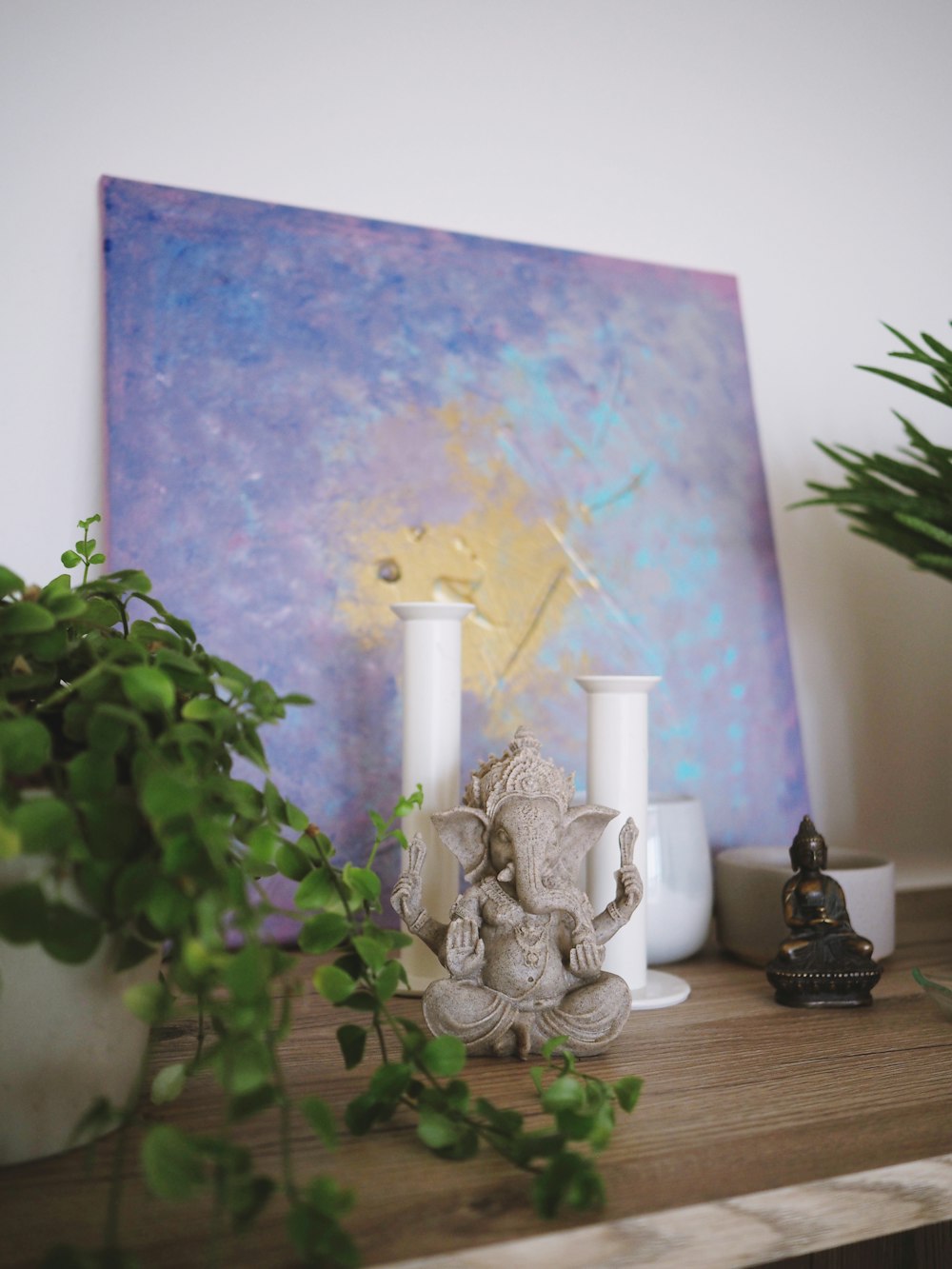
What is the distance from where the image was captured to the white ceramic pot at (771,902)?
0.86 m

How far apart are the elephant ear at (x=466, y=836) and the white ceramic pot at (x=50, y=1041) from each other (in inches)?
9.6

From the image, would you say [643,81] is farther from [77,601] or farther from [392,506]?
[77,601]

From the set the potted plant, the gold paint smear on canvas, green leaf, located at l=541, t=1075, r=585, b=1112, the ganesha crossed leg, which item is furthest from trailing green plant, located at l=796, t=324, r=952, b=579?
green leaf, located at l=541, t=1075, r=585, b=1112

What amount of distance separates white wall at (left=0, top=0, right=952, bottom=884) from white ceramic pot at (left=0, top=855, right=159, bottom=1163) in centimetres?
48

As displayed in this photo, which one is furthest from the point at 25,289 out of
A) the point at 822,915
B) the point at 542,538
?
the point at 822,915

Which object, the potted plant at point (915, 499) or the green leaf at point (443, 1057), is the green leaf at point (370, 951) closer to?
the green leaf at point (443, 1057)

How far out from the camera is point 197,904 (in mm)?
401

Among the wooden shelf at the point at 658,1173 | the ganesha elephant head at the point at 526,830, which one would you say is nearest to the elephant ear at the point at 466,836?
the ganesha elephant head at the point at 526,830

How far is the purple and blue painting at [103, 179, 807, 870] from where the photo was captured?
0.88m

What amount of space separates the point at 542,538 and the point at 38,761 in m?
0.64

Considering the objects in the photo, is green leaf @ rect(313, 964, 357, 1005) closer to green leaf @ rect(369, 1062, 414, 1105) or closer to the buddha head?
green leaf @ rect(369, 1062, 414, 1105)

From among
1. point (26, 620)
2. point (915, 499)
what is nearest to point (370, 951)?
point (26, 620)

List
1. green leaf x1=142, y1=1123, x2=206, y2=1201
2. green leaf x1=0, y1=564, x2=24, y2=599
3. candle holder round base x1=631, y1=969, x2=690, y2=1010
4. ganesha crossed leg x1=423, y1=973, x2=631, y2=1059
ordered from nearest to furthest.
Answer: green leaf x1=142, y1=1123, x2=206, y2=1201, green leaf x1=0, y1=564, x2=24, y2=599, ganesha crossed leg x1=423, y1=973, x2=631, y2=1059, candle holder round base x1=631, y1=969, x2=690, y2=1010

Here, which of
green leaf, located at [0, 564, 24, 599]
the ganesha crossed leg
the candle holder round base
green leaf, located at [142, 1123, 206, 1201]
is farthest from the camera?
the candle holder round base
